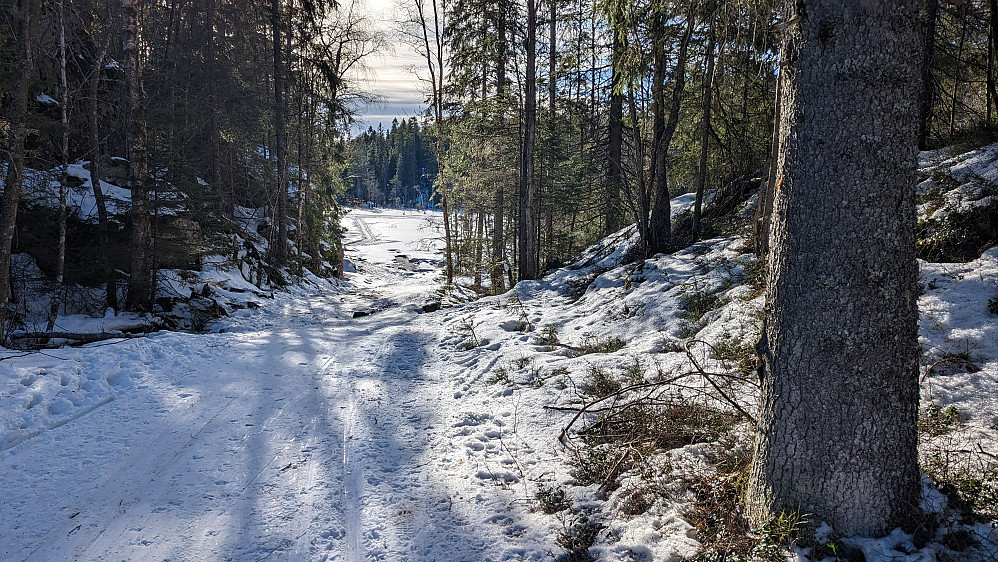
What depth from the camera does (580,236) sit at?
21047mm

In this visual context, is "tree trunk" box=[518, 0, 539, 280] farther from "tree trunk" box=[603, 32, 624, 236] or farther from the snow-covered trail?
the snow-covered trail

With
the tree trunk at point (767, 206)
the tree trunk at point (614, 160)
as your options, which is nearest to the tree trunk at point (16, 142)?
the tree trunk at point (767, 206)

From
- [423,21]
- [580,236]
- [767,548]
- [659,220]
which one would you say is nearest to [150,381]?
[767,548]

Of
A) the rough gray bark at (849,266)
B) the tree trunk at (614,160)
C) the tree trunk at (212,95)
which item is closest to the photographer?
the rough gray bark at (849,266)

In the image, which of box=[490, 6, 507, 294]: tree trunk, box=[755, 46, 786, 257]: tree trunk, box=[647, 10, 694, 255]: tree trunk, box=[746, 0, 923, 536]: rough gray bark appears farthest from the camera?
box=[490, 6, 507, 294]: tree trunk

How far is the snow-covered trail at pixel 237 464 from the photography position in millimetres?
3396

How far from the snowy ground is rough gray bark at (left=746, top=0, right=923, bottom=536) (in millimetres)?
404

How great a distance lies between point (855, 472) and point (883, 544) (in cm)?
40

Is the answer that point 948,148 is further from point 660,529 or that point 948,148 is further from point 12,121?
point 12,121

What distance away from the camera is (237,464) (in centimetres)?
445

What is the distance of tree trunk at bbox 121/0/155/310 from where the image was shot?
1038 centimetres

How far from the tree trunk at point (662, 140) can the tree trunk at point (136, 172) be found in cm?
1138

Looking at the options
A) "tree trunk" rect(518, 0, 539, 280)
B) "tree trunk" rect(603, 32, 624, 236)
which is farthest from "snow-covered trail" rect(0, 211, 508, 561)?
"tree trunk" rect(603, 32, 624, 236)

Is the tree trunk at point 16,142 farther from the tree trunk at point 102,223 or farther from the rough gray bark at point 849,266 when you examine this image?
the rough gray bark at point 849,266
